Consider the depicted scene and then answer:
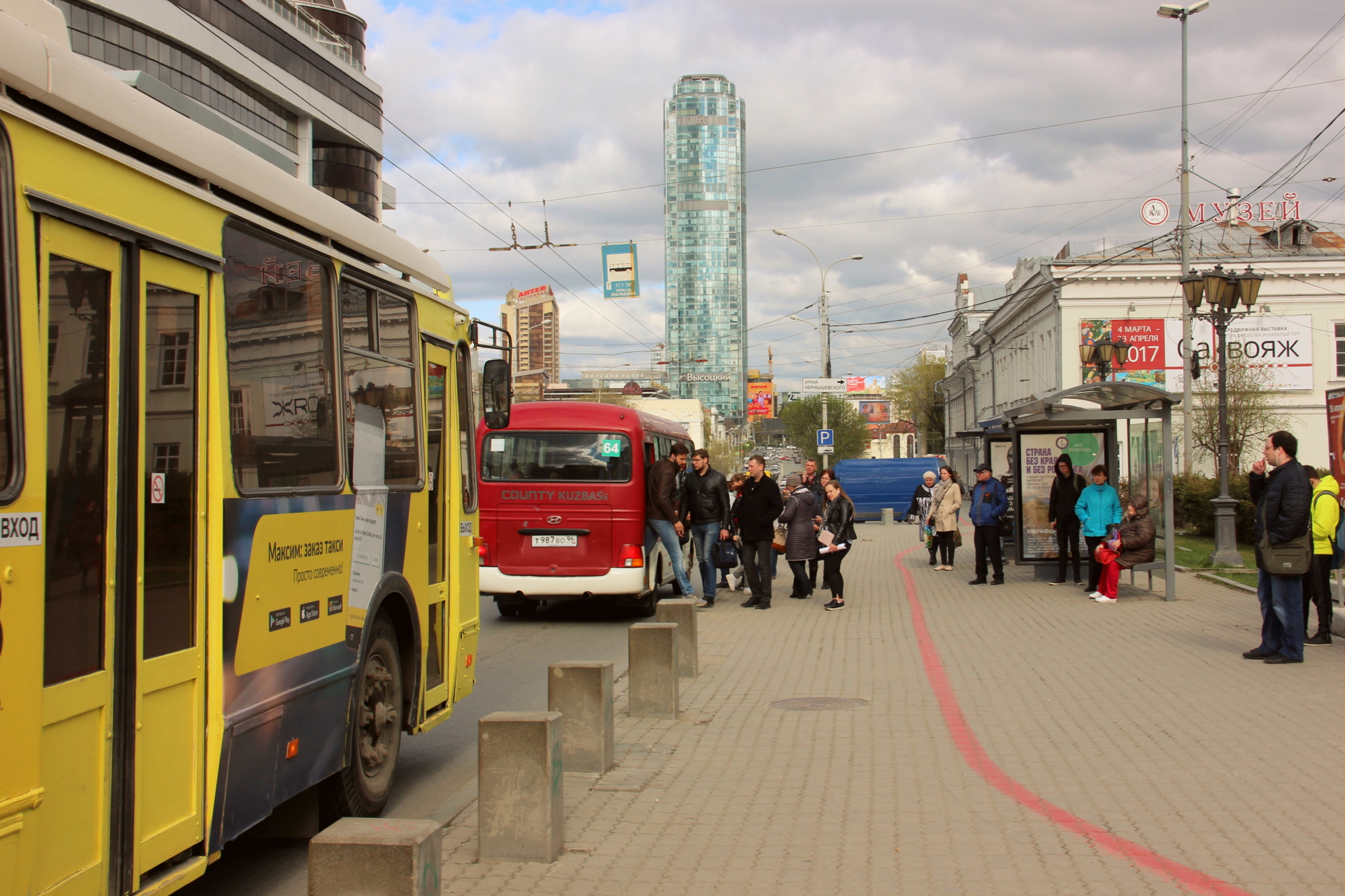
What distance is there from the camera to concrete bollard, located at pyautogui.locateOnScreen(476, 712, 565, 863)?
207 inches

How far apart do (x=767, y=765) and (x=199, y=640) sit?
12.9 ft

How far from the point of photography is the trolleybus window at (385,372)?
218 inches

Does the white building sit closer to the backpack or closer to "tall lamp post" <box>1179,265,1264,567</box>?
"tall lamp post" <box>1179,265,1264,567</box>

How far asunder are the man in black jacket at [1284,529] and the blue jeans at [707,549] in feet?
22.5

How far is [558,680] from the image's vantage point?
→ 270 inches

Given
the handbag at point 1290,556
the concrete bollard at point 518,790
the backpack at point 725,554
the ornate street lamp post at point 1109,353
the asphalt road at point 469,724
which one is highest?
the ornate street lamp post at point 1109,353

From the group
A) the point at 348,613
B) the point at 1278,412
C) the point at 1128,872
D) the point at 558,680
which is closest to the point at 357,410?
the point at 348,613

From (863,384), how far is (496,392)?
5574cm

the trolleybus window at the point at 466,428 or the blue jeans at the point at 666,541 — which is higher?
the trolleybus window at the point at 466,428

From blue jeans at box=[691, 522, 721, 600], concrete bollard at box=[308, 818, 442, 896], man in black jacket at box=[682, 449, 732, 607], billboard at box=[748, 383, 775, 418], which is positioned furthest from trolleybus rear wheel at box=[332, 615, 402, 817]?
billboard at box=[748, 383, 775, 418]

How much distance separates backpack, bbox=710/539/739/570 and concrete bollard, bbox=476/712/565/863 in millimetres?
10530

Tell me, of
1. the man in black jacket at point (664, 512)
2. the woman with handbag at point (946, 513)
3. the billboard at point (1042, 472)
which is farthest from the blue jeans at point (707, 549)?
the woman with handbag at point (946, 513)

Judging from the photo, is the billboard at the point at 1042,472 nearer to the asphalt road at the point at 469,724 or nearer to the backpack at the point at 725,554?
the backpack at the point at 725,554

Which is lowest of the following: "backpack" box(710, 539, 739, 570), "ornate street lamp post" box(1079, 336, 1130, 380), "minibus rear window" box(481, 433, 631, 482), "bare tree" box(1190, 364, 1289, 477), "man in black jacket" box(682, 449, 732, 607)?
"backpack" box(710, 539, 739, 570)
